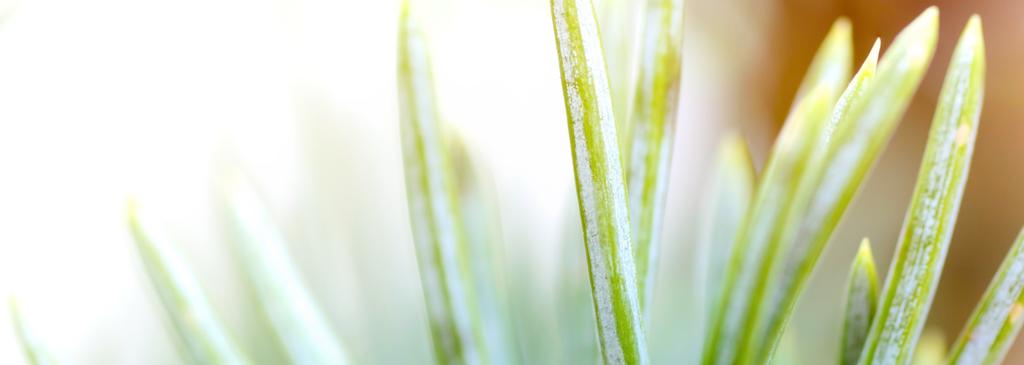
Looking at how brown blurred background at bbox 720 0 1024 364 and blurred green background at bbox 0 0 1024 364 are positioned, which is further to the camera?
brown blurred background at bbox 720 0 1024 364

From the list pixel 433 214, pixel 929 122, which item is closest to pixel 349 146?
pixel 433 214

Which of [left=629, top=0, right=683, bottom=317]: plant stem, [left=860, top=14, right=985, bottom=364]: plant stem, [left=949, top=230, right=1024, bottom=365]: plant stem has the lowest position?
[left=949, top=230, right=1024, bottom=365]: plant stem

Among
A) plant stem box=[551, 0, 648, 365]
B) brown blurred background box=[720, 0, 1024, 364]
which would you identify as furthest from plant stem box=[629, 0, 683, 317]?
brown blurred background box=[720, 0, 1024, 364]

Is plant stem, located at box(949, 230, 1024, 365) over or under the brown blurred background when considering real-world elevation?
under

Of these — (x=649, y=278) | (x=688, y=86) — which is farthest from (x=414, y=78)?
(x=688, y=86)

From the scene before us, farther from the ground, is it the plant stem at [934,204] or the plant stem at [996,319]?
the plant stem at [934,204]

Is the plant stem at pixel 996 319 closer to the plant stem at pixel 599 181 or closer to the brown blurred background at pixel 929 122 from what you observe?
the plant stem at pixel 599 181

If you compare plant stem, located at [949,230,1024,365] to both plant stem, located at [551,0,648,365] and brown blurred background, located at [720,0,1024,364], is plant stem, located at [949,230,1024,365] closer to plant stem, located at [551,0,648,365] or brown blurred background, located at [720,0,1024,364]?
plant stem, located at [551,0,648,365]

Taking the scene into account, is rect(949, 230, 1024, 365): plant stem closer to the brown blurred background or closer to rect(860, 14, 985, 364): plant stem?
rect(860, 14, 985, 364): plant stem

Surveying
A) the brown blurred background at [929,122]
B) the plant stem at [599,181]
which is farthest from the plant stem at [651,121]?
the brown blurred background at [929,122]
